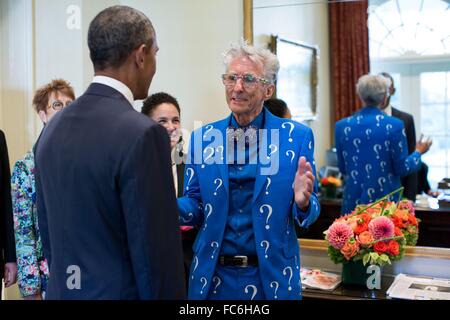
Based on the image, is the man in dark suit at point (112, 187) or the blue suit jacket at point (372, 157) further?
the blue suit jacket at point (372, 157)

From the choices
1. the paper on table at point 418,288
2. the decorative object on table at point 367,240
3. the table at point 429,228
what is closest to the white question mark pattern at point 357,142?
the table at point 429,228

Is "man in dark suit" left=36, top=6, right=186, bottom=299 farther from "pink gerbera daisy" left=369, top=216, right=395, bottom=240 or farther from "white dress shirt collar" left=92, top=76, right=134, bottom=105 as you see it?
"pink gerbera daisy" left=369, top=216, right=395, bottom=240

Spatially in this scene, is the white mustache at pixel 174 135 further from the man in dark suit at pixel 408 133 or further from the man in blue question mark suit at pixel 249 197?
the man in dark suit at pixel 408 133

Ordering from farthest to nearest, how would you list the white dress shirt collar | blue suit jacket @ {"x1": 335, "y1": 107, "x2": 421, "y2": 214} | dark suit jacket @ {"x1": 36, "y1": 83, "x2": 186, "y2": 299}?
blue suit jacket @ {"x1": 335, "y1": 107, "x2": 421, "y2": 214}, the white dress shirt collar, dark suit jacket @ {"x1": 36, "y1": 83, "x2": 186, "y2": 299}

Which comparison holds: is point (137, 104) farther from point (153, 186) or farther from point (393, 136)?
point (153, 186)

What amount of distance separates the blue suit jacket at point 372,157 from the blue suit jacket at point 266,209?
1.24 metres

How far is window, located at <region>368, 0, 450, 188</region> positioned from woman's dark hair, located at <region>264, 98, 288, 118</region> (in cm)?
60

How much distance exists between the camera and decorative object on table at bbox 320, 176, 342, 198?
3277 mm

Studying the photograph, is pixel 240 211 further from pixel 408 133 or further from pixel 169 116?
pixel 408 133

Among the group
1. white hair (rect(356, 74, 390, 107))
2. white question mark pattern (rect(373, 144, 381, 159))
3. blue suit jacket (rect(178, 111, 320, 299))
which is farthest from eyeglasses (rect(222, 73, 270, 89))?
white hair (rect(356, 74, 390, 107))

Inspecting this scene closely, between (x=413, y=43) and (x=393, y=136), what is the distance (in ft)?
1.72

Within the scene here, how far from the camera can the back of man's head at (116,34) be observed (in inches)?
47.7

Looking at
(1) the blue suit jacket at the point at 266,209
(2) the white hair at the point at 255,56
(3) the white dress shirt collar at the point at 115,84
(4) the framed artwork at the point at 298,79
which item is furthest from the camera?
(4) the framed artwork at the point at 298,79
